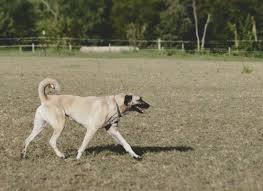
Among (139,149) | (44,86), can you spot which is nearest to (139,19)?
(139,149)

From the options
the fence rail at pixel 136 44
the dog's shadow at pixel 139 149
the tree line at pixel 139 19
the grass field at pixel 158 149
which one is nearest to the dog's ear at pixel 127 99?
the grass field at pixel 158 149

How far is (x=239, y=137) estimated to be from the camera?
11297 millimetres

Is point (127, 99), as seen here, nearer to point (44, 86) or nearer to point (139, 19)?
point (44, 86)

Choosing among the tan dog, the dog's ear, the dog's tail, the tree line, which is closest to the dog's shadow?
the tan dog

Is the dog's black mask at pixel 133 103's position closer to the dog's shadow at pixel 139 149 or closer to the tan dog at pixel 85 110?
the tan dog at pixel 85 110

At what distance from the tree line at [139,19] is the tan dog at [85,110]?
5261 cm

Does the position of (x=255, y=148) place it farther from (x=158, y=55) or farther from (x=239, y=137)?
(x=158, y=55)

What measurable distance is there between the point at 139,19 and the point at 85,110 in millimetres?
59011

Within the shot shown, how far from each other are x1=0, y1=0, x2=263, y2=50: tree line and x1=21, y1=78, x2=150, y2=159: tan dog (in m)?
52.6

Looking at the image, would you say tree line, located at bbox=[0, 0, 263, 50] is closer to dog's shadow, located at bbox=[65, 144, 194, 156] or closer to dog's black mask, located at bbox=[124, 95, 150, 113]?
dog's shadow, located at bbox=[65, 144, 194, 156]

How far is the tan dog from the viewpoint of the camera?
Result: 29.8 feet

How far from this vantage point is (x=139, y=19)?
67500mm

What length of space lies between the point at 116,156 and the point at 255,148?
2428mm

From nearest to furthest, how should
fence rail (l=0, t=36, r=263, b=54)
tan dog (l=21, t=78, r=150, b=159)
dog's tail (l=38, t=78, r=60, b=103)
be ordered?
1. tan dog (l=21, t=78, r=150, b=159)
2. dog's tail (l=38, t=78, r=60, b=103)
3. fence rail (l=0, t=36, r=263, b=54)
